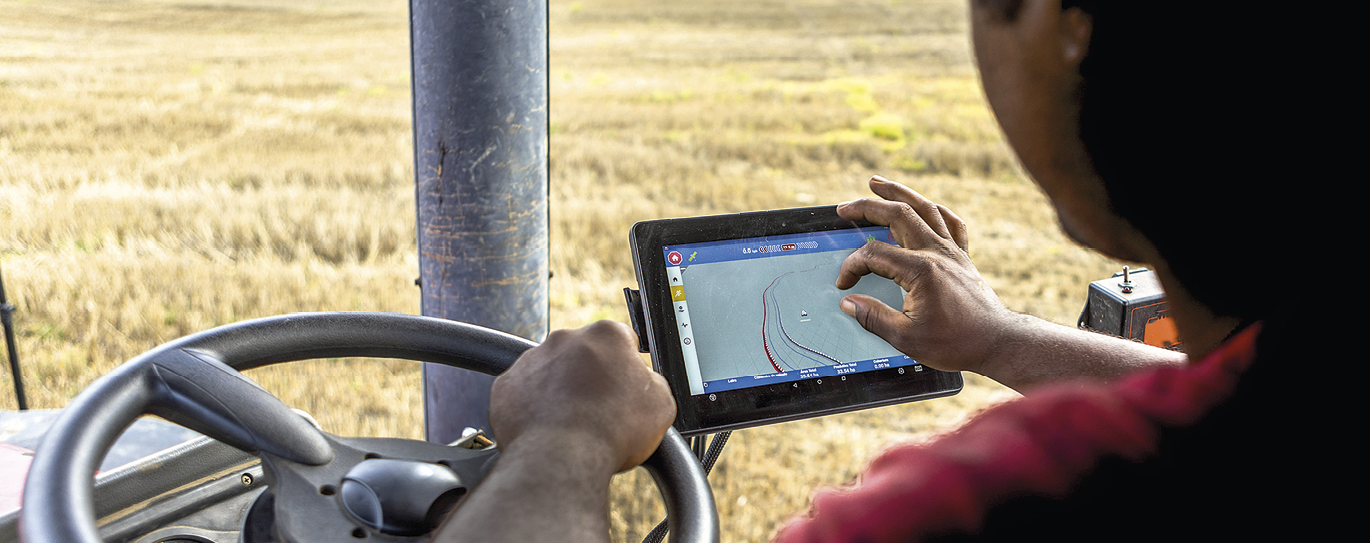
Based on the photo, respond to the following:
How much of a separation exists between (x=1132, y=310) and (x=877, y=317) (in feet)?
2.03

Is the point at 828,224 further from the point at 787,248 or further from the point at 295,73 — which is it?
the point at 295,73

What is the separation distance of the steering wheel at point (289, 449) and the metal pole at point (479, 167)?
66 cm

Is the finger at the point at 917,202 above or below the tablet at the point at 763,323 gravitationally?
above

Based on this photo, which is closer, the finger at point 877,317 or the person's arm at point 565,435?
the person's arm at point 565,435

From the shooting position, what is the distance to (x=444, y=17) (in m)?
1.52

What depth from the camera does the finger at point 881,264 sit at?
1348 millimetres

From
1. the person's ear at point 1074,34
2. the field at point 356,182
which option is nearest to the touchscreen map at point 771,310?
the field at point 356,182

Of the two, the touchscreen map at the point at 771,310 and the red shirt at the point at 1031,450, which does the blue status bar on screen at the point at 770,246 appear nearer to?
the touchscreen map at the point at 771,310

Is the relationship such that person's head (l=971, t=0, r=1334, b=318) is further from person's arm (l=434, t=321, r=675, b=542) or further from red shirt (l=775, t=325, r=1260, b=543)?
person's arm (l=434, t=321, r=675, b=542)

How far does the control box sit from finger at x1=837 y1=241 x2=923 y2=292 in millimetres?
559

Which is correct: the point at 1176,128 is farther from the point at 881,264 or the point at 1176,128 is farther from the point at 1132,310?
the point at 1132,310

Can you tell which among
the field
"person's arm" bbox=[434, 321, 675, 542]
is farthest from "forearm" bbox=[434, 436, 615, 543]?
the field

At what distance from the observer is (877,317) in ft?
4.50

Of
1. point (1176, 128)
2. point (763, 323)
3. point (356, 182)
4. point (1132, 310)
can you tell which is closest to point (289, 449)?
point (763, 323)
